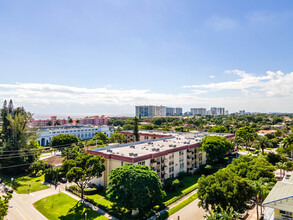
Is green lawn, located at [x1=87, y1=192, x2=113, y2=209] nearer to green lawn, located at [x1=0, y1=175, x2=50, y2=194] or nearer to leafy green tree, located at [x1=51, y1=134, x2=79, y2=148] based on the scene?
green lawn, located at [x1=0, y1=175, x2=50, y2=194]

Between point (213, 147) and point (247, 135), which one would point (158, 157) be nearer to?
point (213, 147)

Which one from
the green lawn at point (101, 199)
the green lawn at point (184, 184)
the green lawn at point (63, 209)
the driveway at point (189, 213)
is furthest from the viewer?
the green lawn at point (184, 184)

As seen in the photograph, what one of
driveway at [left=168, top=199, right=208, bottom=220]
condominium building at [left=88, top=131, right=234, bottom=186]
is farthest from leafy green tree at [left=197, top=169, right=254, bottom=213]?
condominium building at [left=88, top=131, right=234, bottom=186]

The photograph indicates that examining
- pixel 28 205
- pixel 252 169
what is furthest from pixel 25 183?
pixel 252 169

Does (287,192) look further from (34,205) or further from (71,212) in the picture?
(34,205)

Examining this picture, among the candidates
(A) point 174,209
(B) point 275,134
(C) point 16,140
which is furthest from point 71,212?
(B) point 275,134

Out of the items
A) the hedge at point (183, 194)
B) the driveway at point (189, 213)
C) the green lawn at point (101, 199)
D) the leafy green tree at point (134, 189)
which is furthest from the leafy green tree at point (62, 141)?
the driveway at point (189, 213)

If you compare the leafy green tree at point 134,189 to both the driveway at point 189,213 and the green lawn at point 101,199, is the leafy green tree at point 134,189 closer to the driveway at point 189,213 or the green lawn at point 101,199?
the driveway at point 189,213
